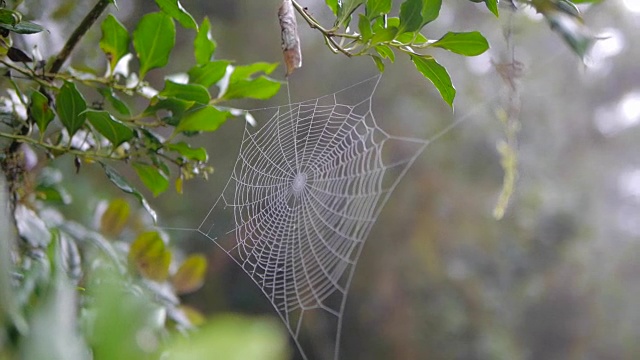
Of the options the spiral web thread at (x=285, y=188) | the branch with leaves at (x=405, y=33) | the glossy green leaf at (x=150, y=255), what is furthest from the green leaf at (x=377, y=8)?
the glossy green leaf at (x=150, y=255)

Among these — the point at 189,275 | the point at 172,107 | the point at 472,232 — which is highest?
the point at 172,107

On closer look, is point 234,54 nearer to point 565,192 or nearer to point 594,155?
point 565,192

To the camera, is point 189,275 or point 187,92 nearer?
point 187,92

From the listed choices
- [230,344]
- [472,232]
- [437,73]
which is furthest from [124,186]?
[472,232]

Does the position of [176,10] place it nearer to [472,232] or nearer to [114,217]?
[114,217]

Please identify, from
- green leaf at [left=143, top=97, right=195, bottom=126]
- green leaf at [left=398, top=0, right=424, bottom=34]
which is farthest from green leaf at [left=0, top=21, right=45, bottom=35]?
green leaf at [left=398, top=0, right=424, bottom=34]

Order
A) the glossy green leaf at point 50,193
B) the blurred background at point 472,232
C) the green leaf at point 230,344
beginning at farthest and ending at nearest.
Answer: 1. the blurred background at point 472,232
2. the glossy green leaf at point 50,193
3. the green leaf at point 230,344

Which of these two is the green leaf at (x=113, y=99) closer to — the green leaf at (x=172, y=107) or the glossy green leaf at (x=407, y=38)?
the green leaf at (x=172, y=107)

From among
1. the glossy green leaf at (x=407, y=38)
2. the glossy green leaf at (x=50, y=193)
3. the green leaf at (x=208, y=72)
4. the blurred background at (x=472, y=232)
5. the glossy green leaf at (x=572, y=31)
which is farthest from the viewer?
the blurred background at (x=472, y=232)
